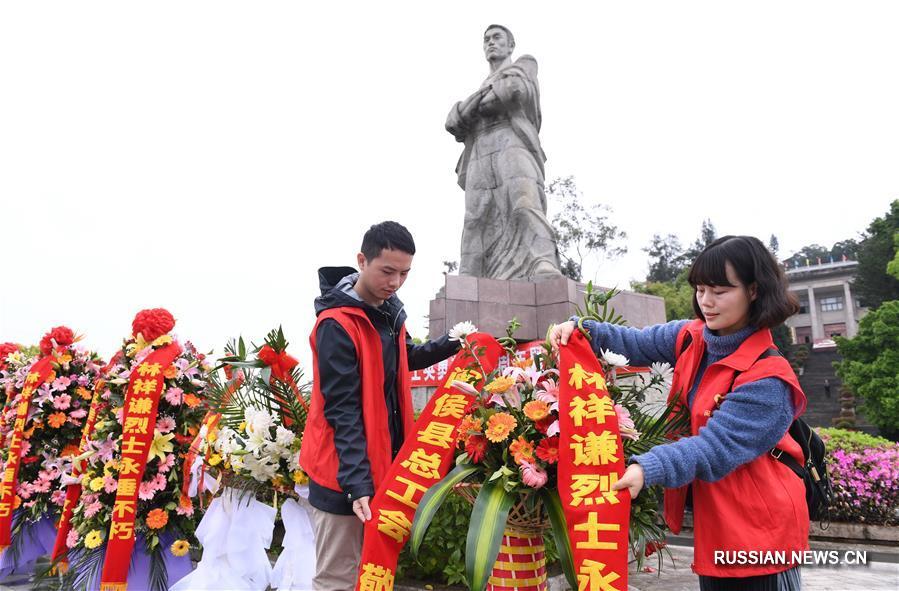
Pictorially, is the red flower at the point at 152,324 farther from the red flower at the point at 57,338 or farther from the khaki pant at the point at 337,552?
the khaki pant at the point at 337,552

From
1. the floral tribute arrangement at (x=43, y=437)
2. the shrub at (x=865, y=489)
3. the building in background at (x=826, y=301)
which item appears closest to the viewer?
the floral tribute arrangement at (x=43, y=437)

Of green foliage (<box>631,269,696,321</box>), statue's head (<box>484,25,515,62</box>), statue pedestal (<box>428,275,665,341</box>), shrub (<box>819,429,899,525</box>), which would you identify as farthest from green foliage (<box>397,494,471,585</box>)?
green foliage (<box>631,269,696,321</box>)

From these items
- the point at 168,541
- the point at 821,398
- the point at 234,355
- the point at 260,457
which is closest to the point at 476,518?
the point at 260,457

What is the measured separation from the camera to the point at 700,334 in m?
1.78

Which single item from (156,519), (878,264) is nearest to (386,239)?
(156,519)

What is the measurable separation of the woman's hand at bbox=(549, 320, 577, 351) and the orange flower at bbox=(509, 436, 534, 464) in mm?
320

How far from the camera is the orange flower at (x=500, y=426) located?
5.24ft

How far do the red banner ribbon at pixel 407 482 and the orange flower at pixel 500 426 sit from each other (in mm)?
280

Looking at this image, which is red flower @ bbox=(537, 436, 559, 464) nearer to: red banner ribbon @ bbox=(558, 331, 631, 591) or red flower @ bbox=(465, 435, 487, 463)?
red banner ribbon @ bbox=(558, 331, 631, 591)

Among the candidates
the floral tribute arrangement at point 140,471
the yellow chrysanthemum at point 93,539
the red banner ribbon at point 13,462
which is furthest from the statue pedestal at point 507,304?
the yellow chrysanthemum at point 93,539

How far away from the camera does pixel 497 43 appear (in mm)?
8109

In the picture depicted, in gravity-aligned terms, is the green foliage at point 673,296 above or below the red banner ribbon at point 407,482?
above

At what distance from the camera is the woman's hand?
1734mm

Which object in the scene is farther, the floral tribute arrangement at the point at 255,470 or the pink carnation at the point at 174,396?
the pink carnation at the point at 174,396
